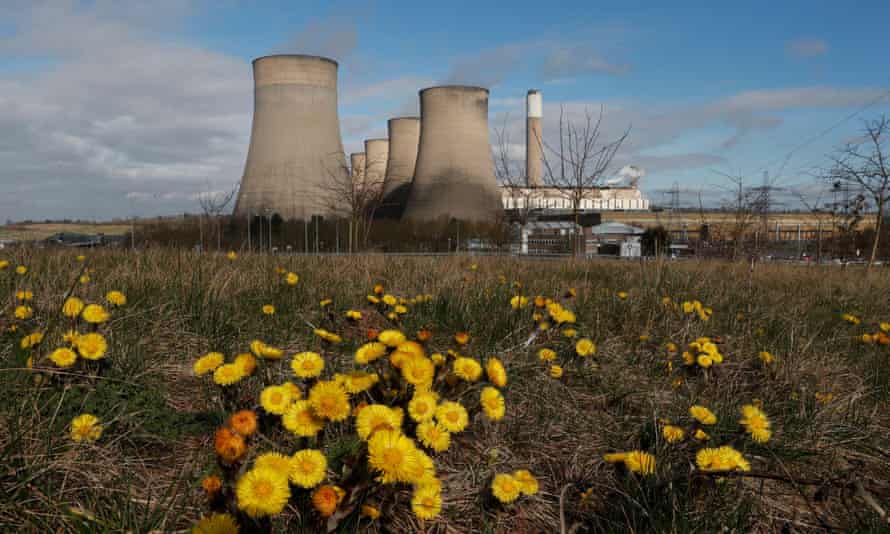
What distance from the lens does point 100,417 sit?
1513 millimetres

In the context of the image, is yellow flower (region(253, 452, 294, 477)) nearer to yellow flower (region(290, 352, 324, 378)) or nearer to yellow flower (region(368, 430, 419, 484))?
yellow flower (region(368, 430, 419, 484))

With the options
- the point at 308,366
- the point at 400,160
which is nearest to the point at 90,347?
the point at 308,366

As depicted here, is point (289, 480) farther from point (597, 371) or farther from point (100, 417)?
point (597, 371)

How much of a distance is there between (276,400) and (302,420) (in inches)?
3.7

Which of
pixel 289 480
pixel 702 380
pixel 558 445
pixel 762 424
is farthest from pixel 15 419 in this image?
pixel 702 380

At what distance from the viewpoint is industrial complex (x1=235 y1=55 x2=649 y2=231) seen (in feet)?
64.2

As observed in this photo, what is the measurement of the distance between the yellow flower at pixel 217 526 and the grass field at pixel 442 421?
0.09 feet

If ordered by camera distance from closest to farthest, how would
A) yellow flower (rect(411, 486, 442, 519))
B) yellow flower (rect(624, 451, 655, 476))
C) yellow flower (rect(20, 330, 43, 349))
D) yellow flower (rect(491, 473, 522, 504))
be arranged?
yellow flower (rect(411, 486, 442, 519))
yellow flower (rect(491, 473, 522, 504))
yellow flower (rect(624, 451, 655, 476))
yellow flower (rect(20, 330, 43, 349))

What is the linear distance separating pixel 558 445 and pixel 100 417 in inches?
48.1

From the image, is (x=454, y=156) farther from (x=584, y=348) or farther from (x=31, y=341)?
(x=31, y=341)

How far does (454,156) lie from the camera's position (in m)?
23.5

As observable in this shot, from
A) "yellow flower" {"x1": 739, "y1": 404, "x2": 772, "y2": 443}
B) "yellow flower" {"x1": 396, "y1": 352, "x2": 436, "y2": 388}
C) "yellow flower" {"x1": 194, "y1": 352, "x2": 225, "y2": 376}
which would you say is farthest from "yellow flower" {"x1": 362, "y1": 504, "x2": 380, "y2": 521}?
"yellow flower" {"x1": 739, "y1": 404, "x2": 772, "y2": 443}

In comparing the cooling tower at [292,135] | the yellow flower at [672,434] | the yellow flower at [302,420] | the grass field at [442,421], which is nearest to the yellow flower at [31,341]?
the grass field at [442,421]

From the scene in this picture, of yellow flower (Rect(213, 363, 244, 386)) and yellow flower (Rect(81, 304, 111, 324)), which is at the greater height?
yellow flower (Rect(81, 304, 111, 324))
